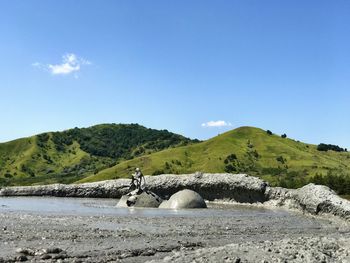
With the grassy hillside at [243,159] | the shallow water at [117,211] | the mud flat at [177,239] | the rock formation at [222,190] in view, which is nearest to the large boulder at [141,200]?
the shallow water at [117,211]

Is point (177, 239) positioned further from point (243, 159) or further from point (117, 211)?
point (243, 159)

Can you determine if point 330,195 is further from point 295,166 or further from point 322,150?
point 322,150

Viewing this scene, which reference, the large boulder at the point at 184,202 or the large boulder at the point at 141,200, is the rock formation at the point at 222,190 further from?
the large boulder at the point at 141,200

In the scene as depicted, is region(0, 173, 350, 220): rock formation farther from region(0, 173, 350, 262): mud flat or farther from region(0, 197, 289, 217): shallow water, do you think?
region(0, 197, 289, 217): shallow water

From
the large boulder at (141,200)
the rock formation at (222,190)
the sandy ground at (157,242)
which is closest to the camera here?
the sandy ground at (157,242)

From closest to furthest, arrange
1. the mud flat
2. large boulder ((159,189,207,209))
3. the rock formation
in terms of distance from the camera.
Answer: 1. the mud flat
2. the rock formation
3. large boulder ((159,189,207,209))

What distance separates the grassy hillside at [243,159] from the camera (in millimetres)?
148875

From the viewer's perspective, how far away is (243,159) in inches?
6496

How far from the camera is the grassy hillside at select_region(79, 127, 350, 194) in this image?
148875 mm

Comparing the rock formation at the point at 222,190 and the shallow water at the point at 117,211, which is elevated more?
the rock formation at the point at 222,190

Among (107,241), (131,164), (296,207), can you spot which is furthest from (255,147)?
(107,241)

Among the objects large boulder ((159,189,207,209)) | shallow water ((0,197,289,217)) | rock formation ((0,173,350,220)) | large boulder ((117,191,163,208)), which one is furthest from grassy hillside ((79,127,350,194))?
shallow water ((0,197,289,217))

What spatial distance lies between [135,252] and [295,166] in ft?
460

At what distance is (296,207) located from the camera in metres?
51.3
